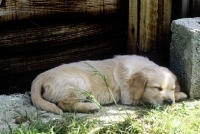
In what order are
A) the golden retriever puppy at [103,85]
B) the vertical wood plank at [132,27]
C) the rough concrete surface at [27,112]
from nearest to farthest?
the rough concrete surface at [27,112] → the golden retriever puppy at [103,85] → the vertical wood plank at [132,27]

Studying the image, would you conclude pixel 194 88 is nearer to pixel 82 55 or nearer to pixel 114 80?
pixel 114 80

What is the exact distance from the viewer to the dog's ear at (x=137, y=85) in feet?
16.3

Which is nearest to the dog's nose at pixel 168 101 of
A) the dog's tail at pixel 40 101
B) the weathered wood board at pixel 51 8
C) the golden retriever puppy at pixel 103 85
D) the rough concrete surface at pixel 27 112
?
the golden retriever puppy at pixel 103 85

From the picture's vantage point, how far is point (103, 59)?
5855 mm

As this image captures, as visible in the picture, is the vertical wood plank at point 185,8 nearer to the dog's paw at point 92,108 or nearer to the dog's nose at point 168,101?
the dog's nose at point 168,101

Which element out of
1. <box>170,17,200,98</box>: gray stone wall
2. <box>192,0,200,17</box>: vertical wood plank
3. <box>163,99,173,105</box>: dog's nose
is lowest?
<box>163,99,173,105</box>: dog's nose

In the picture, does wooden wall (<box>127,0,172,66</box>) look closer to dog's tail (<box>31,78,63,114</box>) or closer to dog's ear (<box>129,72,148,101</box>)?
dog's ear (<box>129,72,148,101</box>)

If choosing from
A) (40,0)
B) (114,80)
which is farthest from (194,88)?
(40,0)

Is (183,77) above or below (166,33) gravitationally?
below

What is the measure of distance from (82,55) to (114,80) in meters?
0.73

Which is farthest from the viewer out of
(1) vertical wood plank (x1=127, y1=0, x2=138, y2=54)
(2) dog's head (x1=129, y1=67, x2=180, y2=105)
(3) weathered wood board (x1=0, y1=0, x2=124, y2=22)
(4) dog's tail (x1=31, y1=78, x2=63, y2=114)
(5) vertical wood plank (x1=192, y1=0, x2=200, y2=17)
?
(5) vertical wood plank (x1=192, y1=0, x2=200, y2=17)

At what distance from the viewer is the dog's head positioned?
16.2ft

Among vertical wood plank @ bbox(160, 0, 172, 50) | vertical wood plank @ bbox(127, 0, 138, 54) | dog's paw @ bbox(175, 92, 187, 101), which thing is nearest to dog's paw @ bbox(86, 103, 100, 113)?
dog's paw @ bbox(175, 92, 187, 101)

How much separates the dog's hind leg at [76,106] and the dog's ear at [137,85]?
0.50 meters
